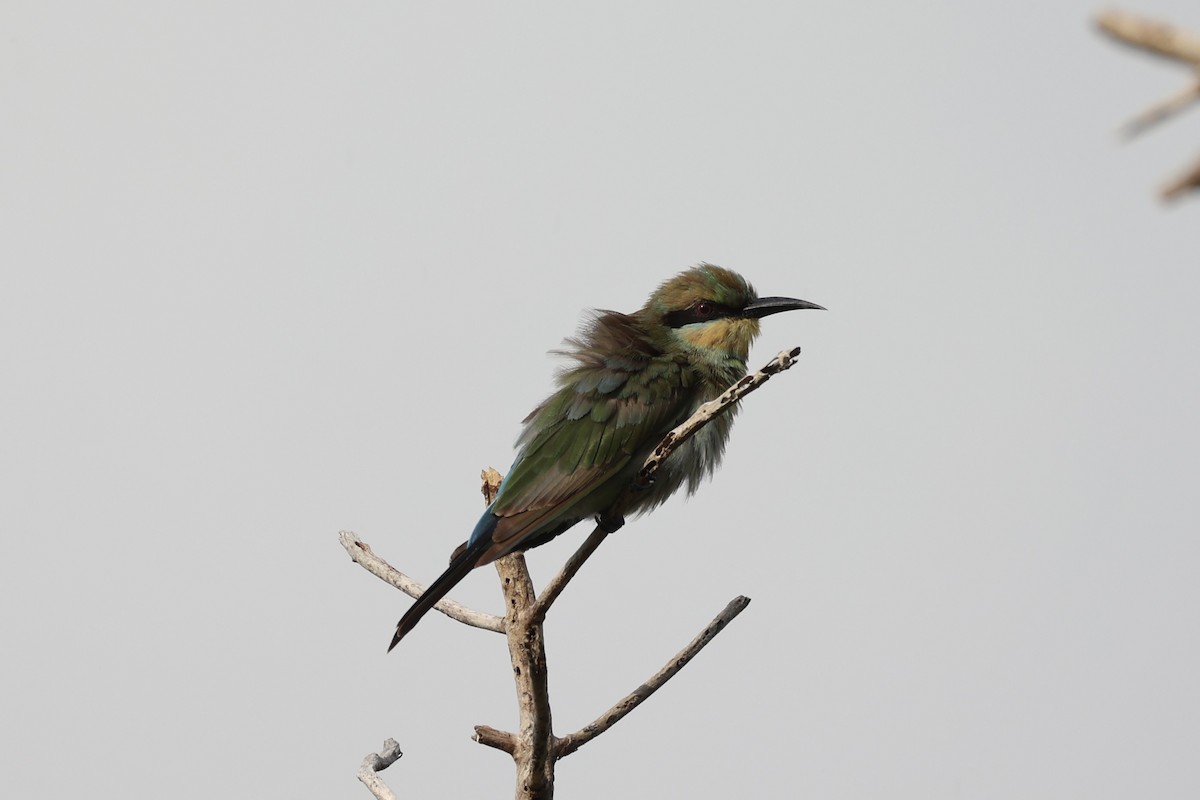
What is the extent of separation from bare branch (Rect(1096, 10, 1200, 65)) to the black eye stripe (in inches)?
143

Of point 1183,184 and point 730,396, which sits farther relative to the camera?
point 730,396

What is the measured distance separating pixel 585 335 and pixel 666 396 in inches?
17.5

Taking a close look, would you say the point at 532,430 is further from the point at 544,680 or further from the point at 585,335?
the point at 544,680

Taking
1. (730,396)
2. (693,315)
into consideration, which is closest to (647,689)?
(730,396)

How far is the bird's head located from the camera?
4590 millimetres

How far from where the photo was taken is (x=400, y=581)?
4.07 m

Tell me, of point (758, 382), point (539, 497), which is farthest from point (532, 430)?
point (758, 382)

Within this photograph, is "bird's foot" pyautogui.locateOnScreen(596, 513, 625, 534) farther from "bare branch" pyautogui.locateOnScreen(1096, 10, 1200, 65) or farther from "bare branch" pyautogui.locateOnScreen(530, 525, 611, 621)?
"bare branch" pyautogui.locateOnScreen(1096, 10, 1200, 65)

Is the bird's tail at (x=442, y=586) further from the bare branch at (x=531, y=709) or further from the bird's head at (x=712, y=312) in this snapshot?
the bird's head at (x=712, y=312)

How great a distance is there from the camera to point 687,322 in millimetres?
4691

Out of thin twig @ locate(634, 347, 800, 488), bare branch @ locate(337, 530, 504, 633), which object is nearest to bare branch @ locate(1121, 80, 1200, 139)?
thin twig @ locate(634, 347, 800, 488)

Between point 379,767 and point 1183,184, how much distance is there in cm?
354

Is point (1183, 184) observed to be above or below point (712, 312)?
below

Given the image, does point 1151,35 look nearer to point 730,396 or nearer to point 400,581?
point 730,396
